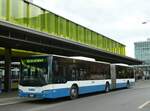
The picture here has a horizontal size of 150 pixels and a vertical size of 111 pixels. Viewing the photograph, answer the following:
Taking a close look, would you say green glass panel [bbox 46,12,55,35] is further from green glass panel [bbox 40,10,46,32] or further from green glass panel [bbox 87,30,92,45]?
green glass panel [bbox 87,30,92,45]

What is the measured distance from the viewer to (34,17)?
73.4 feet

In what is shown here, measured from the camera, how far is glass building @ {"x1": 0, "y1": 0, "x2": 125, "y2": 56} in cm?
1970

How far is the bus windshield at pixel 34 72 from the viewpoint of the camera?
1827cm

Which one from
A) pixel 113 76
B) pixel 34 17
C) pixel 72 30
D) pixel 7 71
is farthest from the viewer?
pixel 113 76

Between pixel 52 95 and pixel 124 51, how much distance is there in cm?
3213

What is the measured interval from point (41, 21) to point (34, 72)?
5.69 metres

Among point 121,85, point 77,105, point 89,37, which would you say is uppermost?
point 89,37

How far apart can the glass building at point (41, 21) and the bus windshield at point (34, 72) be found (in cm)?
237

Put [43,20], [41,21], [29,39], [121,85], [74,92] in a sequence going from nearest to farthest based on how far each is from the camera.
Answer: [74,92] < [29,39] < [41,21] < [43,20] < [121,85]

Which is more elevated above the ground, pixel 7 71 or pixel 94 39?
pixel 94 39

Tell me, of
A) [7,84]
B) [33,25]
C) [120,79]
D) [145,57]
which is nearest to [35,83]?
[33,25]

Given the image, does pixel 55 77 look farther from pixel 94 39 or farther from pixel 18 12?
pixel 94 39

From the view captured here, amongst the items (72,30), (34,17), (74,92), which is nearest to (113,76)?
(72,30)

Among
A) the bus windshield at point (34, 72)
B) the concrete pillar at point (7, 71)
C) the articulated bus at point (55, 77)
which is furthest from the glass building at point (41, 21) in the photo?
the concrete pillar at point (7, 71)
